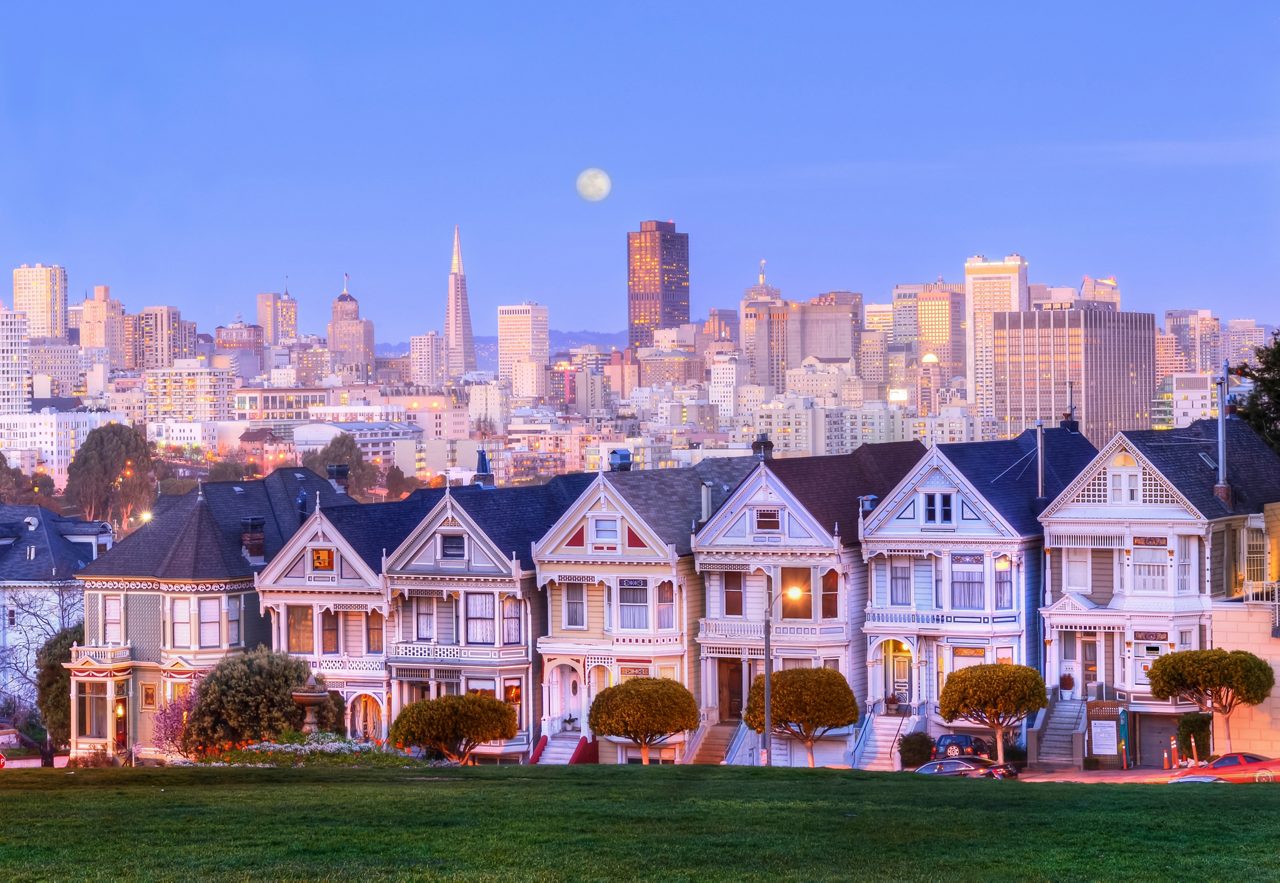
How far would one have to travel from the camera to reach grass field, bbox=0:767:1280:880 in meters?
24.8

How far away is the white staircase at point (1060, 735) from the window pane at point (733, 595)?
24.6 feet

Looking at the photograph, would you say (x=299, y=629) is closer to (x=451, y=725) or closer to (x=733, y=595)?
(x=451, y=725)

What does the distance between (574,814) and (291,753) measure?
1739 centimetres

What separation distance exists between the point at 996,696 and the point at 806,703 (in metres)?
4.07

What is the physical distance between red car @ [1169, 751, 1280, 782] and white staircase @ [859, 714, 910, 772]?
7532mm

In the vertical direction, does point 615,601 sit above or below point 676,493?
below

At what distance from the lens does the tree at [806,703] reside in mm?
45969

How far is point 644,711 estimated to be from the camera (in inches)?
1852

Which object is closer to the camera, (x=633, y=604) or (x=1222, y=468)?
(x=1222, y=468)

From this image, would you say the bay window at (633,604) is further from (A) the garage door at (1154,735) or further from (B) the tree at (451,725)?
(A) the garage door at (1154,735)

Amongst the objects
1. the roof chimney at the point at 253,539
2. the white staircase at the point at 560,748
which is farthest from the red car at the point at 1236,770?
the roof chimney at the point at 253,539

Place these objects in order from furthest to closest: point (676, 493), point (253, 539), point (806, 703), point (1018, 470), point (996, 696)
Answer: point (253, 539)
point (676, 493)
point (1018, 470)
point (806, 703)
point (996, 696)

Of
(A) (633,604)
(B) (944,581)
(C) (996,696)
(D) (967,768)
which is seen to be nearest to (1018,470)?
(B) (944,581)

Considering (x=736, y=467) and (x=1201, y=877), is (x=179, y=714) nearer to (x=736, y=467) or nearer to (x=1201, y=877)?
(x=736, y=467)
